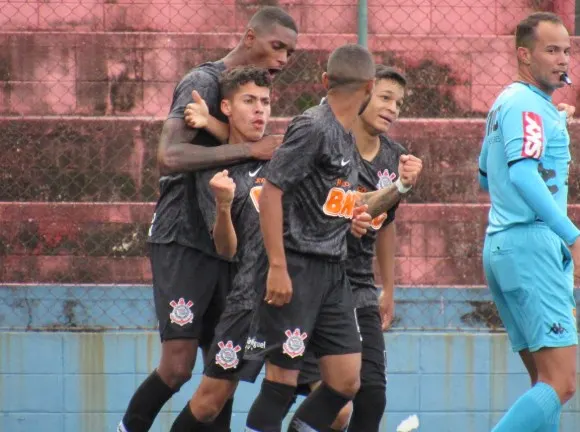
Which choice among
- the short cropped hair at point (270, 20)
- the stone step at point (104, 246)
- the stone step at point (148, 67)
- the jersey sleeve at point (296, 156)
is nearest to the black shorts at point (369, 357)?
the jersey sleeve at point (296, 156)

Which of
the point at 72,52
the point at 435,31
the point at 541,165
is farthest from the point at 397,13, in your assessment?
the point at 541,165

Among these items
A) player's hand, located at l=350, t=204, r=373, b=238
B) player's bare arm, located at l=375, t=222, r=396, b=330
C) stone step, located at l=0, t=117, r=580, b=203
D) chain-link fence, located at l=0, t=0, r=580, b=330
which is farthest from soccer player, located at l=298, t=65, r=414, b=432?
stone step, located at l=0, t=117, r=580, b=203

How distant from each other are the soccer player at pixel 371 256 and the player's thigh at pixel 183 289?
24.0 inches

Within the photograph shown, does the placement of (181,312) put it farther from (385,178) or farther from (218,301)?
(385,178)

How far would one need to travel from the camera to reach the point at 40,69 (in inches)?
338

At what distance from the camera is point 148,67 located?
28.1 feet

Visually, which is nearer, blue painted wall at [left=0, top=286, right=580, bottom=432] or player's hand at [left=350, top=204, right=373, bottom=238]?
player's hand at [left=350, top=204, right=373, bottom=238]

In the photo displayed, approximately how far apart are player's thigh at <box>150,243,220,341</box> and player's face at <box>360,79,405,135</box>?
3.25ft

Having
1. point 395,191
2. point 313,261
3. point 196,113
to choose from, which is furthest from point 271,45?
point 313,261

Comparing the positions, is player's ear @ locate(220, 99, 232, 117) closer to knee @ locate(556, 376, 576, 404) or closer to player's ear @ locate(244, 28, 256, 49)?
player's ear @ locate(244, 28, 256, 49)

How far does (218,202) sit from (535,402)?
1.63 metres

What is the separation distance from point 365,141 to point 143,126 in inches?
94.2

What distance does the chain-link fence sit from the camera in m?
7.93

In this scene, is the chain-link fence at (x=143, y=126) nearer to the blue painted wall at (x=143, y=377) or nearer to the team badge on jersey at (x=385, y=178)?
the blue painted wall at (x=143, y=377)
